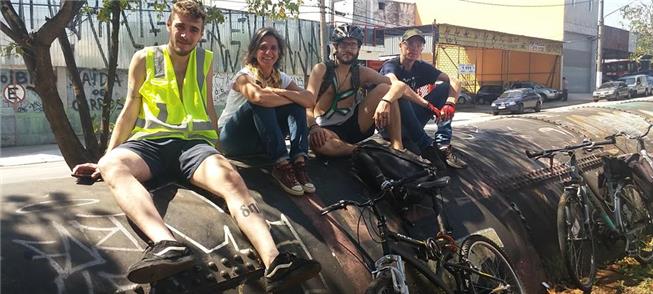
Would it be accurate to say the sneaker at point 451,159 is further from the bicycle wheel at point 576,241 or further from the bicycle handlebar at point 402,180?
the bicycle handlebar at point 402,180

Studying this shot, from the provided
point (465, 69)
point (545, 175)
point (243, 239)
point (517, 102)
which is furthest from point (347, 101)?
point (465, 69)

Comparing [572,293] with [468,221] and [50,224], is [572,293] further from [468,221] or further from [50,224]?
[50,224]

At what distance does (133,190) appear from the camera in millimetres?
3059

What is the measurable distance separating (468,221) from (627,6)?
3577 cm

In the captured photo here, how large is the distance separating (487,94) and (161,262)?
39.5m

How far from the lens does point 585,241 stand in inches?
205

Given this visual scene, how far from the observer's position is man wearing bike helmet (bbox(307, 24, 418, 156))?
4.68m

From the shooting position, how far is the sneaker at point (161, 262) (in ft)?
8.54

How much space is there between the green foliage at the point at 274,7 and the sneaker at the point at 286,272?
4070mm

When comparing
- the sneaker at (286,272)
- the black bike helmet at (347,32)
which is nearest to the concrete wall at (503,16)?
the black bike helmet at (347,32)

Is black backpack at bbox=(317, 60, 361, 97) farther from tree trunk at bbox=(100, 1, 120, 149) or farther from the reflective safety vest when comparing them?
tree trunk at bbox=(100, 1, 120, 149)

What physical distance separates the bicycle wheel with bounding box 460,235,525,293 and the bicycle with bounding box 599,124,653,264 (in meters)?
1.96

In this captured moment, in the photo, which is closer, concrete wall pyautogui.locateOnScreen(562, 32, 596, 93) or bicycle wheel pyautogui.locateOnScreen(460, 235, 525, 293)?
bicycle wheel pyautogui.locateOnScreen(460, 235, 525, 293)

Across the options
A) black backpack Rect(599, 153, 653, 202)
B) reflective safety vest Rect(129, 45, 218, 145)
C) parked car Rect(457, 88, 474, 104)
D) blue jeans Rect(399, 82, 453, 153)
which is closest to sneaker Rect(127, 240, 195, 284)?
reflective safety vest Rect(129, 45, 218, 145)
